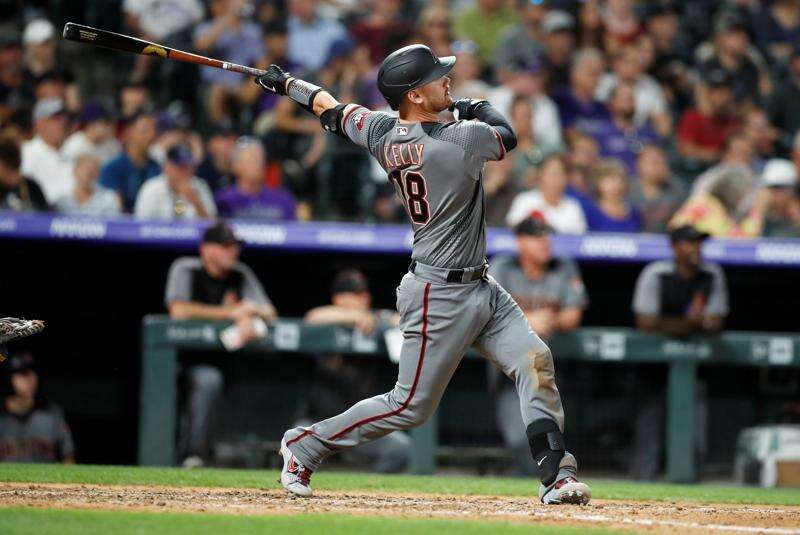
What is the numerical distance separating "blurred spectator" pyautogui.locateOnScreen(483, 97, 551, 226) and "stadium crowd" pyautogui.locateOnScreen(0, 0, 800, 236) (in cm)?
1

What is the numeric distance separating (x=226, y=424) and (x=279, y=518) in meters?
3.22

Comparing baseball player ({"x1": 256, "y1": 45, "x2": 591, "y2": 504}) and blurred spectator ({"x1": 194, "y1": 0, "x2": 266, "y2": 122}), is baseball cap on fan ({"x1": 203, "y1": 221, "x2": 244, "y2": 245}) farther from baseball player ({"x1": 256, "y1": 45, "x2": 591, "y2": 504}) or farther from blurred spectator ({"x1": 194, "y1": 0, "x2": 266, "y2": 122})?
baseball player ({"x1": 256, "y1": 45, "x2": 591, "y2": 504})

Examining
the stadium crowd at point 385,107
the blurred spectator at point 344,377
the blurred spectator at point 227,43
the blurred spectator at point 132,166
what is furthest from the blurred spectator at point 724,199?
the blurred spectator at point 132,166

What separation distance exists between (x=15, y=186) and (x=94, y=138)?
69cm

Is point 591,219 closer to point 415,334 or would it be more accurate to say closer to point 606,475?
point 606,475

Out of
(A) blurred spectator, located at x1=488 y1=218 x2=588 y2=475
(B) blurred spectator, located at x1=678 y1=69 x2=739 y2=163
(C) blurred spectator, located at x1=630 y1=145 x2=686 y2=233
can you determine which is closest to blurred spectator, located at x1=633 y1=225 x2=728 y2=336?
(A) blurred spectator, located at x1=488 y1=218 x2=588 y2=475

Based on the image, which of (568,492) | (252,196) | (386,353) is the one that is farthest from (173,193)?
(568,492)

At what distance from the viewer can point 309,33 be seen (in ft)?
31.7

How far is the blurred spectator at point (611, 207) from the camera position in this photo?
8.50m

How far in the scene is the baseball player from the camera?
4352 mm

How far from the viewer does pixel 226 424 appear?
706 centimetres

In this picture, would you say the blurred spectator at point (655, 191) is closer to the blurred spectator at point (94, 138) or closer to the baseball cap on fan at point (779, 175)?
the baseball cap on fan at point (779, 175)

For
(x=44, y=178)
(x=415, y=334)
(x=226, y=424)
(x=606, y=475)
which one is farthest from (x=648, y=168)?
(x=415, y=334)

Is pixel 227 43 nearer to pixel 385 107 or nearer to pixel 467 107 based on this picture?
pixel 385 107
